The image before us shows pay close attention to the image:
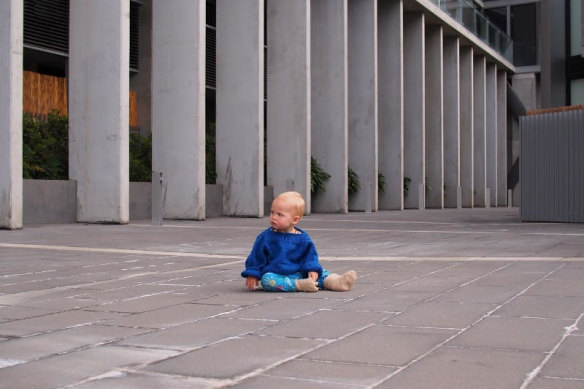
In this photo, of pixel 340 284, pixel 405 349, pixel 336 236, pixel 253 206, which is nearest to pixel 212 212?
pixel 253 206

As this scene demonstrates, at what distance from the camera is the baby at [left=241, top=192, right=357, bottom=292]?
6.73 meters

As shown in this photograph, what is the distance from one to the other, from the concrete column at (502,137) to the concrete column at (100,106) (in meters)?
34.1

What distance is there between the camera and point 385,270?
860cm

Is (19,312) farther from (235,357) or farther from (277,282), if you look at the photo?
(235,357)

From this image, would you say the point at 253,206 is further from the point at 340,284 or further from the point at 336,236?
the point at 340,284

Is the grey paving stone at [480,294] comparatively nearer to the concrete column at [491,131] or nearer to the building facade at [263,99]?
the building facade at [263,99]

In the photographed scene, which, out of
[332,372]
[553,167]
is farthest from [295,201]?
[553,167]

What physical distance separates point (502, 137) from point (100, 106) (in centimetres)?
3583

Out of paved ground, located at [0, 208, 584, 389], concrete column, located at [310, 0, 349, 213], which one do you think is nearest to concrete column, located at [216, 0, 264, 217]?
concrete column, located at [310, 0, 349, 213]

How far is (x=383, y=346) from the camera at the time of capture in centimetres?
436

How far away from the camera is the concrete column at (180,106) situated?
20469 millimetres

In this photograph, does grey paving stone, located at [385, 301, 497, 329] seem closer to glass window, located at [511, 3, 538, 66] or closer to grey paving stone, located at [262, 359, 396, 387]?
grey paving stone, located at [262, 359, 396, 387]

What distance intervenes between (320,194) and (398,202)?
604 cm

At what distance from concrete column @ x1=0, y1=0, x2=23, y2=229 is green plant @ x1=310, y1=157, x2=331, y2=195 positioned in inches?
500
